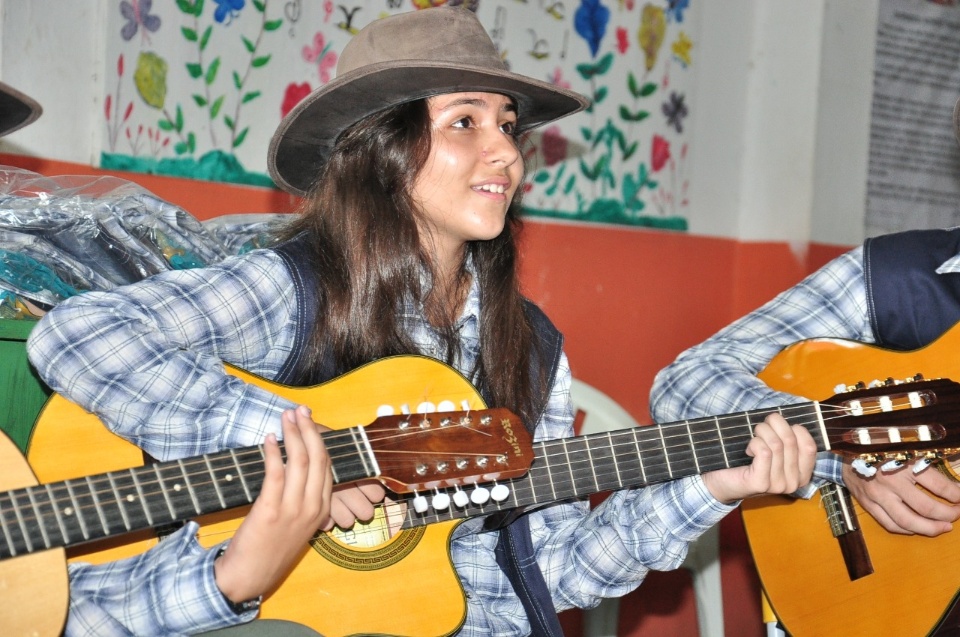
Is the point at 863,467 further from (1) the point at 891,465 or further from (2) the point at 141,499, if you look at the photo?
(2) the point at 141,499

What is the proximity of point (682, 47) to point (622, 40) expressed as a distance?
27 centimetres

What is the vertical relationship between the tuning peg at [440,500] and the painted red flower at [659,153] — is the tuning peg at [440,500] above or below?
below

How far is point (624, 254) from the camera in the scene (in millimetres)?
3277

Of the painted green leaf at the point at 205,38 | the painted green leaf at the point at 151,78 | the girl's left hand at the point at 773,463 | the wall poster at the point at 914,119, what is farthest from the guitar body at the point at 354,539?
the wall poster at the point at 914,119

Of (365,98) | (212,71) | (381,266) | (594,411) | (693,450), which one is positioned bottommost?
(594,411)

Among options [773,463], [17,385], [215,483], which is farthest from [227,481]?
[773,463]

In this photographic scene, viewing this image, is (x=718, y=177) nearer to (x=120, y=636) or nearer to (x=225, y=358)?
(x=225, y=358)

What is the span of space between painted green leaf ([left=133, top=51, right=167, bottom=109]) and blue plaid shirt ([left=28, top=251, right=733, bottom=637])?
0.78 m

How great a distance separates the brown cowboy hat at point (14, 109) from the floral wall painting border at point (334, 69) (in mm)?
599

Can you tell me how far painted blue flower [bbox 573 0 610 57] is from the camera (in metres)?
3.12

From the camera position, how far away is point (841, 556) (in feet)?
6.71

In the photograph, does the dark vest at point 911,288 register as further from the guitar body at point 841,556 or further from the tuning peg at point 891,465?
the tuning peg at point 891,465

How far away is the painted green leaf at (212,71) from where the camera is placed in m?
2.47

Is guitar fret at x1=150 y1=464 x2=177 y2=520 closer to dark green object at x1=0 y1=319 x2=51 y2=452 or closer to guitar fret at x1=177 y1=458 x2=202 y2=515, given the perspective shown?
guitar fret at x1=177 y1=458 x2=202 y2=515
